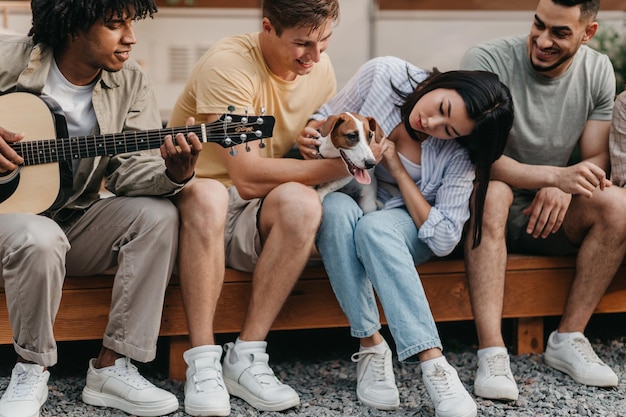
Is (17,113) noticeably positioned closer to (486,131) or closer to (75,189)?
(75,189)

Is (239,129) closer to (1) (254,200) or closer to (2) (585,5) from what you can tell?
(1) (254,200)

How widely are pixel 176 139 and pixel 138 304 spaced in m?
0.54

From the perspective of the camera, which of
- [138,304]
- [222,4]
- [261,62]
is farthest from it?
[222,4]

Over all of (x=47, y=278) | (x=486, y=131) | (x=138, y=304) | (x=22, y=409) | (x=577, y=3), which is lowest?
(x=22, y=409)

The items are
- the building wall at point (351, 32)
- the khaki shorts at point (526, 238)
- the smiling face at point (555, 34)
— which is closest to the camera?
the smiling face at point (555, 34)

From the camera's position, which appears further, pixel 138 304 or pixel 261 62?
pixel 261 62

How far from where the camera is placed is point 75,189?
2820 mm

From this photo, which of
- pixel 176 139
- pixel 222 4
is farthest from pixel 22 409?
pixel 222 4

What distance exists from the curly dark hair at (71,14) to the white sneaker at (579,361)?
74.5 inches

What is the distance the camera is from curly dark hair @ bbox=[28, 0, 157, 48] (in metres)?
2.68

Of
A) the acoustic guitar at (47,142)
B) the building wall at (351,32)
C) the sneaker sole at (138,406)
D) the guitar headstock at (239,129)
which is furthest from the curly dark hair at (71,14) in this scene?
the building wall at (351,32)

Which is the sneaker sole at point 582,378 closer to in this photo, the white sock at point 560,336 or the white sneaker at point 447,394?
the white sock at point 560,336

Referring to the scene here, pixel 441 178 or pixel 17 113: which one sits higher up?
pixel 17 113

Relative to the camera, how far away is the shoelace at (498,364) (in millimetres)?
2844
